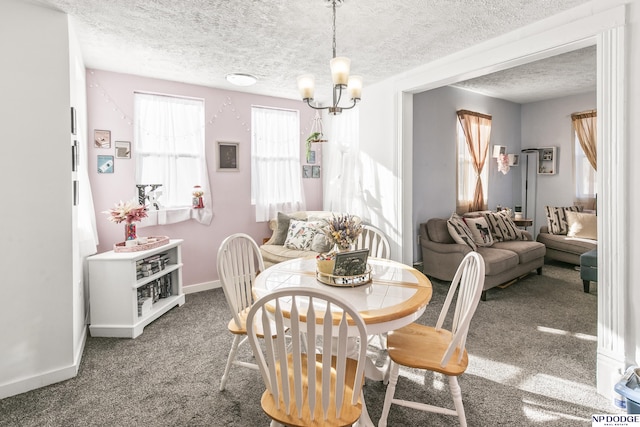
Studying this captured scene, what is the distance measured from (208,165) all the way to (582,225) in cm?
536

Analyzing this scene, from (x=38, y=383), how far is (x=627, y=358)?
3834mm

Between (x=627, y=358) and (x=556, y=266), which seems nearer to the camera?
(x=627, y=358)

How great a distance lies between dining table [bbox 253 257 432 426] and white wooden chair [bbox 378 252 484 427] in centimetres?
20

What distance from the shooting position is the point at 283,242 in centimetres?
429

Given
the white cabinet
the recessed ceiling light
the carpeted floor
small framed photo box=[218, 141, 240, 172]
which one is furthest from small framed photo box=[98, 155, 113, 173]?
the carpeted floor

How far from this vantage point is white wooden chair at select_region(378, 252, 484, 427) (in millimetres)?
1612

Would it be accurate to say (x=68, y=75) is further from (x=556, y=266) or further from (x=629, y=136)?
(x=556, y=266)

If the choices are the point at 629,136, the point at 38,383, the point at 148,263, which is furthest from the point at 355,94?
the point at 38,383

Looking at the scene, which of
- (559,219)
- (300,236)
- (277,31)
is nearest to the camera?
(277,31)

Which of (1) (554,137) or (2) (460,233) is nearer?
(2) (460,233)

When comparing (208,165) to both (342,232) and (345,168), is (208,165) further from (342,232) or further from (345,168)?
(342,232)

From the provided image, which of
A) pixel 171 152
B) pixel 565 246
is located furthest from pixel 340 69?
pixel 565 246

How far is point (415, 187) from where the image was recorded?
14.9 ft

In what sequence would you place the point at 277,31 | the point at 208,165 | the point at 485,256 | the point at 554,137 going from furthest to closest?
the point at 554,137 → the point at 208,165 → the point at 485,256 → the point at 277,31
